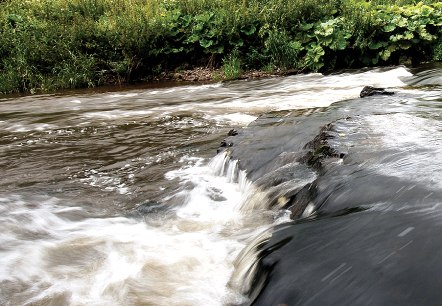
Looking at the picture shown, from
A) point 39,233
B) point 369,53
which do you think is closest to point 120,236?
point 39,233

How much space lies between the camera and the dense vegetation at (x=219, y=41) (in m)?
10.9

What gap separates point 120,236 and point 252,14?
9600mm

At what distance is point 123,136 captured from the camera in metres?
6.11

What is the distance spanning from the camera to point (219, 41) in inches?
460

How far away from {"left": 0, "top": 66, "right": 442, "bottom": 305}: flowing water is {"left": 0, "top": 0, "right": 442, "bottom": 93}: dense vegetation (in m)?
4.83

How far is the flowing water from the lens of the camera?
2.38 meters

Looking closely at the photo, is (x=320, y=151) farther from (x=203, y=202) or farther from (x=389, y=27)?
(x=389, y=27)

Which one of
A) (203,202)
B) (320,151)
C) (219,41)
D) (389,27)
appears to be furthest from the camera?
(219,41)

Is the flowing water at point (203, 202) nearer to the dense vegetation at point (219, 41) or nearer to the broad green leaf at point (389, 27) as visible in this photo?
the dense vegetation at point (219, 41)

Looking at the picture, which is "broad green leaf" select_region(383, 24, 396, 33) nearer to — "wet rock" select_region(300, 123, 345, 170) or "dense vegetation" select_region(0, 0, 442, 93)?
"dense vegetation" select_region(0, 0, 442, 93)

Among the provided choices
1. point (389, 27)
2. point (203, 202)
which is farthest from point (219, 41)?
point (203, 202)

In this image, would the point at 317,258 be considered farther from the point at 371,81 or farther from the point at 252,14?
the point at 252,14

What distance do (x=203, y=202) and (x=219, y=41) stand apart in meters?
8.50

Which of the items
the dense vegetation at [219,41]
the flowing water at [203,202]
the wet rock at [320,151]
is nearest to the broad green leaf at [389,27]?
the dense vegetation at [219,41]
